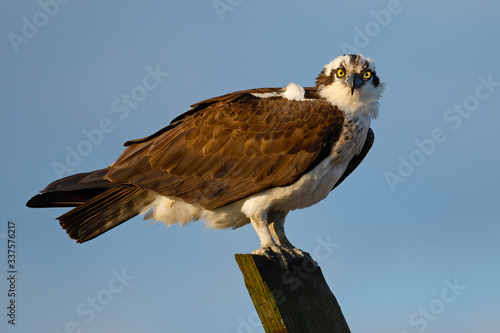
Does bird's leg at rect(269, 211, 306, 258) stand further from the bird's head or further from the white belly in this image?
the bird's head

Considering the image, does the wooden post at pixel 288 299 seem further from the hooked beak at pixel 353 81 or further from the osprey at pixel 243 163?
the hooked beak at pixel 353 81

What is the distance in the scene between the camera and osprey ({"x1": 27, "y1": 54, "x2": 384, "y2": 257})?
5602 millimetres

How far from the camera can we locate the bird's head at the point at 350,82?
19.1 feet

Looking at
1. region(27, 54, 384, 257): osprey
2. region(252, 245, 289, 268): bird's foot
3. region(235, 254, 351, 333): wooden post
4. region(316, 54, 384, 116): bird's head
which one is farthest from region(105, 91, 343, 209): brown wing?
region(235, 254, 351, 333): wooden post

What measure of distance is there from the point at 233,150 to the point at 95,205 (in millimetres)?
1569

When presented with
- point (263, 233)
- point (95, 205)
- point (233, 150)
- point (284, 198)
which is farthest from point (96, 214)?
point (284, 198)

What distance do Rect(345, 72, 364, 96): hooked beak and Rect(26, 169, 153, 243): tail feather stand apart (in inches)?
89.1

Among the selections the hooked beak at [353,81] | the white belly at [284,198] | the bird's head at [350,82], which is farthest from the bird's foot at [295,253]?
the hooked beak at [353,81]

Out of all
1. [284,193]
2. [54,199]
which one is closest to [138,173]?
[54,199]

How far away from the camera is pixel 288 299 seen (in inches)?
172

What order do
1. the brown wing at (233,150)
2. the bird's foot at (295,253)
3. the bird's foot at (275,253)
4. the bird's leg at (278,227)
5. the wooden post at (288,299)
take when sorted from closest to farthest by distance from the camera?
the wooden post at (288,299), the bird's foot at (275,253), the bird's foot at (295,253), the brown wing at (233,150), the bird's leg at (278,227)

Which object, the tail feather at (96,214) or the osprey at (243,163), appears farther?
the tail feather at (96,214)

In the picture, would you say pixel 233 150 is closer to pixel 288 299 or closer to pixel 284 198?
pixel 284 198

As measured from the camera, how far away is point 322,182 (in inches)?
225
